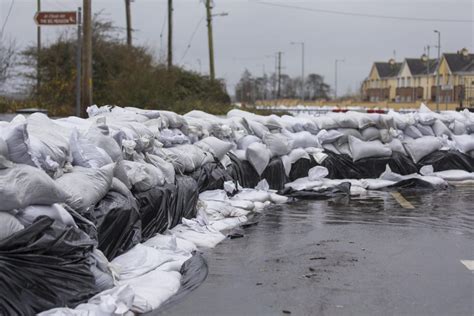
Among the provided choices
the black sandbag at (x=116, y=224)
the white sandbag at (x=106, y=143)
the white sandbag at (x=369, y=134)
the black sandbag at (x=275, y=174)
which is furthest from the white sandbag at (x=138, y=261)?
the white sandbag at (x=369, y=134)

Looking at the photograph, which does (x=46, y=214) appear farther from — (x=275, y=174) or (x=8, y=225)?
(x=275, y=174)

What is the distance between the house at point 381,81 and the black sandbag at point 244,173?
76.3 metres

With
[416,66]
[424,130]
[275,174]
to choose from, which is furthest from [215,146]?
[416,66]

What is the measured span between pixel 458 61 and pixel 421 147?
61730 mm

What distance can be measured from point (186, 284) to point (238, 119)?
22.1 ft

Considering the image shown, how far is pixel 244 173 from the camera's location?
11188 millimetres

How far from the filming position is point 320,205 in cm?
1035

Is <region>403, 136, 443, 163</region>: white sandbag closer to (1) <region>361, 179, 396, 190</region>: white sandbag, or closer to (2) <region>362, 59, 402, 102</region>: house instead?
(1) <region>361, 179, 396, 190</region>: white sandbag

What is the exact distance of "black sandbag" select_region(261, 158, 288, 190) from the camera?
38.0ft

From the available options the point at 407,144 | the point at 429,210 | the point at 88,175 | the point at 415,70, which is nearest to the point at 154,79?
the point at 407,144

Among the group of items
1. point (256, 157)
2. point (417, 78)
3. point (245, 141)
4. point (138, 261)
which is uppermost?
point (417, 78)

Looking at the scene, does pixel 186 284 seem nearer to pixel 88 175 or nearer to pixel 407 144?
pixel 88 175

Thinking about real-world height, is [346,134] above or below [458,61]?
below

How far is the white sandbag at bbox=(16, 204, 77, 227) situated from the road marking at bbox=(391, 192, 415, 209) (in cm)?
618
